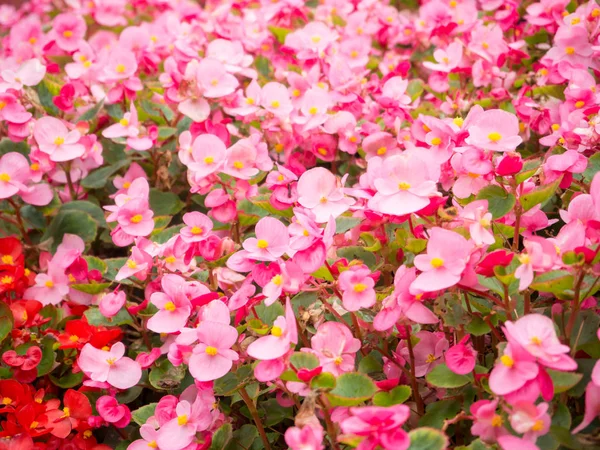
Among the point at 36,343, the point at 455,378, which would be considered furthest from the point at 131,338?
the point at 455,378

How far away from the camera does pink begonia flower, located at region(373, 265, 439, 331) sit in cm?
71

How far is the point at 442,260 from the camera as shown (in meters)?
0.68

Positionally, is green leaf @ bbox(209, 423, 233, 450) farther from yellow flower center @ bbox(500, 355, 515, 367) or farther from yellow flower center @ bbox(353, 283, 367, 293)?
yellow flower center @ bbox(500, 355, 515, 367)

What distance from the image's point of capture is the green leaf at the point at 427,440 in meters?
0.62

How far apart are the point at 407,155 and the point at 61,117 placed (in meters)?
0.83

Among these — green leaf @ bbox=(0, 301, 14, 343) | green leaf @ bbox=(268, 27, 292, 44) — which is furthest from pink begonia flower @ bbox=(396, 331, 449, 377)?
green leaf @ bbox=(268, 27, 292, 44)

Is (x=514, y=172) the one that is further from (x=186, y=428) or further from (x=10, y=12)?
(x=10, y=12)

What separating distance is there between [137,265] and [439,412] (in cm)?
45

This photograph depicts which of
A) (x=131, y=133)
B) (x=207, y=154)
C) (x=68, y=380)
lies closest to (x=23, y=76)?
(x=131, y=133)

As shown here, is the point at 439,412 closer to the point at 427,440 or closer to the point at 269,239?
the point at 427,440

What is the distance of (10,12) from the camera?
2227 millimetres

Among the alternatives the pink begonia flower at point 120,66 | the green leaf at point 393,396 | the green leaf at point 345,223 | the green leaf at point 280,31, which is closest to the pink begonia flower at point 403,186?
the green leaf at point 345,223

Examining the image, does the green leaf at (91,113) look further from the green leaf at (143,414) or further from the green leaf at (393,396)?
the green leaf at (393,396)

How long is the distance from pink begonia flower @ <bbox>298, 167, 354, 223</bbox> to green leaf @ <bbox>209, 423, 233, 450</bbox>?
30 cm
